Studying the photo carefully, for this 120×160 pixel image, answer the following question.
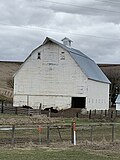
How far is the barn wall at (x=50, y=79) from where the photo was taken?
64750mm

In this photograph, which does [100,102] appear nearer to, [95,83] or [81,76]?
[95,83]

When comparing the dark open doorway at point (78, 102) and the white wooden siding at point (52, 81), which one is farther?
the dark open doorway at point (78, 102)

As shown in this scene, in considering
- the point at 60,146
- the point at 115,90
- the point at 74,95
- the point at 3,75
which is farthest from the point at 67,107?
the point at 3,75

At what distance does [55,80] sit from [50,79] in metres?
0.85

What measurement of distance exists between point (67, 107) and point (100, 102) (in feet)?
32.3

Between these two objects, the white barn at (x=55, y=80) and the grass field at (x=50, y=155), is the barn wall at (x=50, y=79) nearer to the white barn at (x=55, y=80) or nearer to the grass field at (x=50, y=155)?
the white barn at (x=55, y=80)

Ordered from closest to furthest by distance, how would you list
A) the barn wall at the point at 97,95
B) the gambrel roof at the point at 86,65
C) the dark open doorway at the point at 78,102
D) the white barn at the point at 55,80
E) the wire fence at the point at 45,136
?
the wire fence at the point at 45,136 < the white barn at the point at 55,80 < the gambrel roof at the point at 86,65 < the barn wall at the point at 97,95 < the dark open doorway at the point at 78,102

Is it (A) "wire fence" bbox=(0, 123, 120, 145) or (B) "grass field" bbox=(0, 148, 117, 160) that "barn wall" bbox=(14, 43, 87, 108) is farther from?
(B) "grass field" bbox=(0, 148, 117, 160)

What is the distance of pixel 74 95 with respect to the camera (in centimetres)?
6450

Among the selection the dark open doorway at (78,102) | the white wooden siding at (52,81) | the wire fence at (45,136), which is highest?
the white wooden siding at (52,81)

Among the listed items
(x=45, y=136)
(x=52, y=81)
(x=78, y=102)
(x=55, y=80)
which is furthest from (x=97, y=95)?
(x=45, y=136)

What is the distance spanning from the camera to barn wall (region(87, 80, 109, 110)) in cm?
6607

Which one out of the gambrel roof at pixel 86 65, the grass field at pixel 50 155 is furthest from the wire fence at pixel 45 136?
the gambrel roof at pixel 86 65

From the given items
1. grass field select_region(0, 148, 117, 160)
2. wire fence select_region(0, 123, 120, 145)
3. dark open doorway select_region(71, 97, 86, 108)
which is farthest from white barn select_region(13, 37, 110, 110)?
grass field select_region(0, 148, 117, 160)
